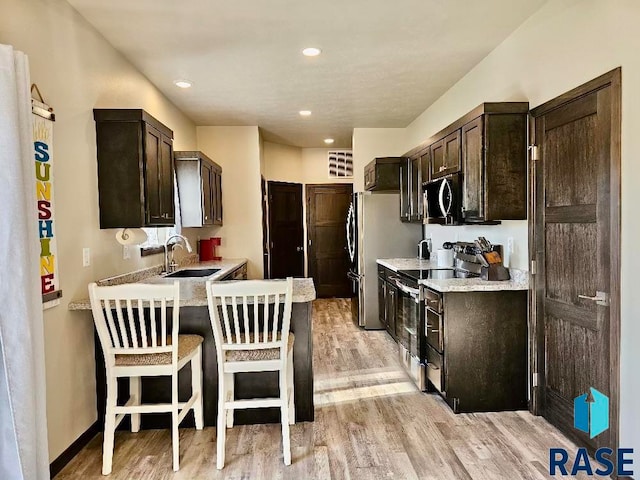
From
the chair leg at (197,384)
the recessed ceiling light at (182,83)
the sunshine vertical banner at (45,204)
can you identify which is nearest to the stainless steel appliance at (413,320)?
the chair leg at (197,384)

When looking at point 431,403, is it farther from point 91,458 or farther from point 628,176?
point 91,458

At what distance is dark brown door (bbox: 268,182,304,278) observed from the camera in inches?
296

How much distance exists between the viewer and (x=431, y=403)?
327 cm

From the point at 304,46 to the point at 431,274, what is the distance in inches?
84.8

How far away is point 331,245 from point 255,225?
7.78 feet

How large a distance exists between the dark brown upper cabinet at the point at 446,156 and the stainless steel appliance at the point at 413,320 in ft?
2.96

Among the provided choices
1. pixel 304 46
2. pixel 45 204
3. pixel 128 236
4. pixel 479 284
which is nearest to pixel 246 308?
pixel 45 204

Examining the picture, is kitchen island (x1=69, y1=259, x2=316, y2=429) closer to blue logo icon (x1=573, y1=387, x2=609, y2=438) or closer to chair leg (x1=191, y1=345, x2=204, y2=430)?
chair leg (x1=191, y1=345, x2=204, y2=430)

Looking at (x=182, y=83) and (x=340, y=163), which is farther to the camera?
(x=340, y=163)

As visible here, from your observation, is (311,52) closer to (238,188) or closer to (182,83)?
(182,83)

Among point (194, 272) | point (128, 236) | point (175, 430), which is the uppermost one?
point (128, 236)

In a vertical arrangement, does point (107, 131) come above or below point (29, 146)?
above

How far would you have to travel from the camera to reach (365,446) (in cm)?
265

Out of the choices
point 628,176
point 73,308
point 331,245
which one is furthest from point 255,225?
point 628,176
